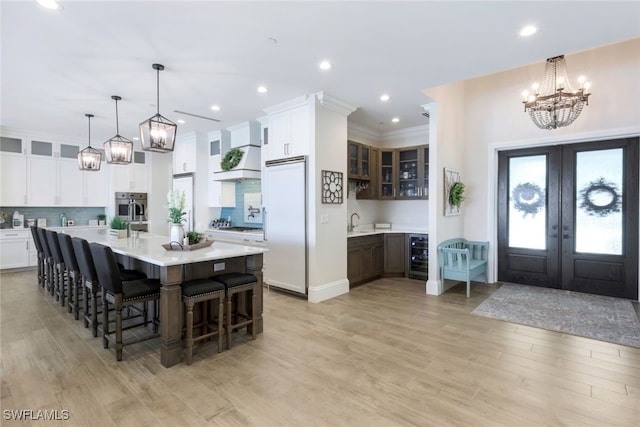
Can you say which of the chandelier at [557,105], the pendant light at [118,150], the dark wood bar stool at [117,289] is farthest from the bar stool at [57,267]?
the chandelier at [557,105]

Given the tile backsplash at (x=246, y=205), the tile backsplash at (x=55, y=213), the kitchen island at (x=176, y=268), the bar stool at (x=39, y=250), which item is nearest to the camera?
the kitchen island at (x=176, y=268)

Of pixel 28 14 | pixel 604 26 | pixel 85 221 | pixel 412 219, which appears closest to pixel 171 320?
pixel 28 14

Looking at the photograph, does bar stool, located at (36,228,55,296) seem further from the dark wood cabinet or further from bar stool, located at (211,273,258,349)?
the dark wood cabinet

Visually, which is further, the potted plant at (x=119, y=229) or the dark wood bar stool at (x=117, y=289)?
the potted plant at (x=119, y=229)

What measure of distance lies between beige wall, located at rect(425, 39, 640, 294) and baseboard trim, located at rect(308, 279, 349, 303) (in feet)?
4.67

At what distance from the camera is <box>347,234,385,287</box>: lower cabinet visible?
540cm

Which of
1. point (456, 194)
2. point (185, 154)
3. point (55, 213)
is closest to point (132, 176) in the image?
point (55, 213)

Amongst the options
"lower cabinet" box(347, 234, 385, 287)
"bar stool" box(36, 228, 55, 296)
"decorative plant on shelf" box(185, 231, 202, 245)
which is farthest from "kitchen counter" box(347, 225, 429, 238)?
"bar stool" box(36, 228, 55, 296)

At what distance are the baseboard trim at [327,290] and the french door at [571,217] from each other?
9.87 ft

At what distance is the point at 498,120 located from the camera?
18.7ft

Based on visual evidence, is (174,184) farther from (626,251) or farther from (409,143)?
(626,251)

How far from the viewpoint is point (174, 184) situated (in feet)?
24.3

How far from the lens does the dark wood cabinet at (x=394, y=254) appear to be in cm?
609

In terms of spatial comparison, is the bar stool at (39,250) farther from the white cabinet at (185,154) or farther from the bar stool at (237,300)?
the bar stool at (237,300)
